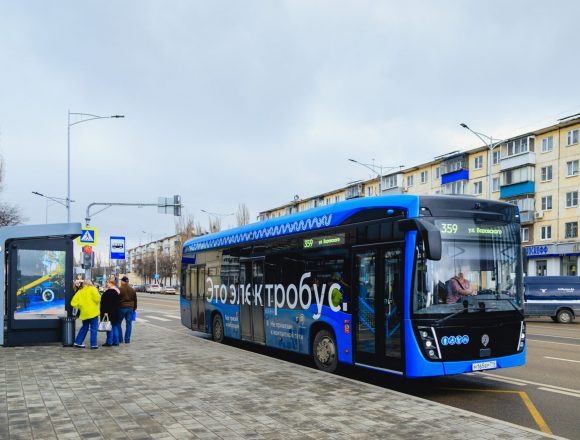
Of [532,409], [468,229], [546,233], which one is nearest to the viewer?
[532,409]

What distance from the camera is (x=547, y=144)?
153 feet

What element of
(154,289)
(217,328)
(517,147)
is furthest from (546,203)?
(154,289)

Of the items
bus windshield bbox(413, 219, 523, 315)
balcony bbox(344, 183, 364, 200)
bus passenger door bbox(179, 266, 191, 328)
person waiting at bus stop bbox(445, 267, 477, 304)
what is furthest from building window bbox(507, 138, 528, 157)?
person waiting at bus stop bbox(445, 267, 477, 304)

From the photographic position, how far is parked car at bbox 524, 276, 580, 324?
86.0 ft

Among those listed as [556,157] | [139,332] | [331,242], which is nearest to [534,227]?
[556,157]

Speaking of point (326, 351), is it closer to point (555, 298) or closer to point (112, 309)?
point (112, 309)

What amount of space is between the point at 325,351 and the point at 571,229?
39.3 metres

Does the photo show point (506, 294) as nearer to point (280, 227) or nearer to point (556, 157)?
point (280, 227)

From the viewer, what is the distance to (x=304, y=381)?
902 centimetres

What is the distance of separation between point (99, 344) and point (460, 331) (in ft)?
31.0

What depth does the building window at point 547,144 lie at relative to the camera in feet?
152

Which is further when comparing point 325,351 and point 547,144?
point 547,144

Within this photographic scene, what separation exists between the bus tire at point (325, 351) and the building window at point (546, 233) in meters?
40.3

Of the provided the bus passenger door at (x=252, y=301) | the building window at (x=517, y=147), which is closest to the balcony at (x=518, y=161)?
the building window at (x=517, y=147)
